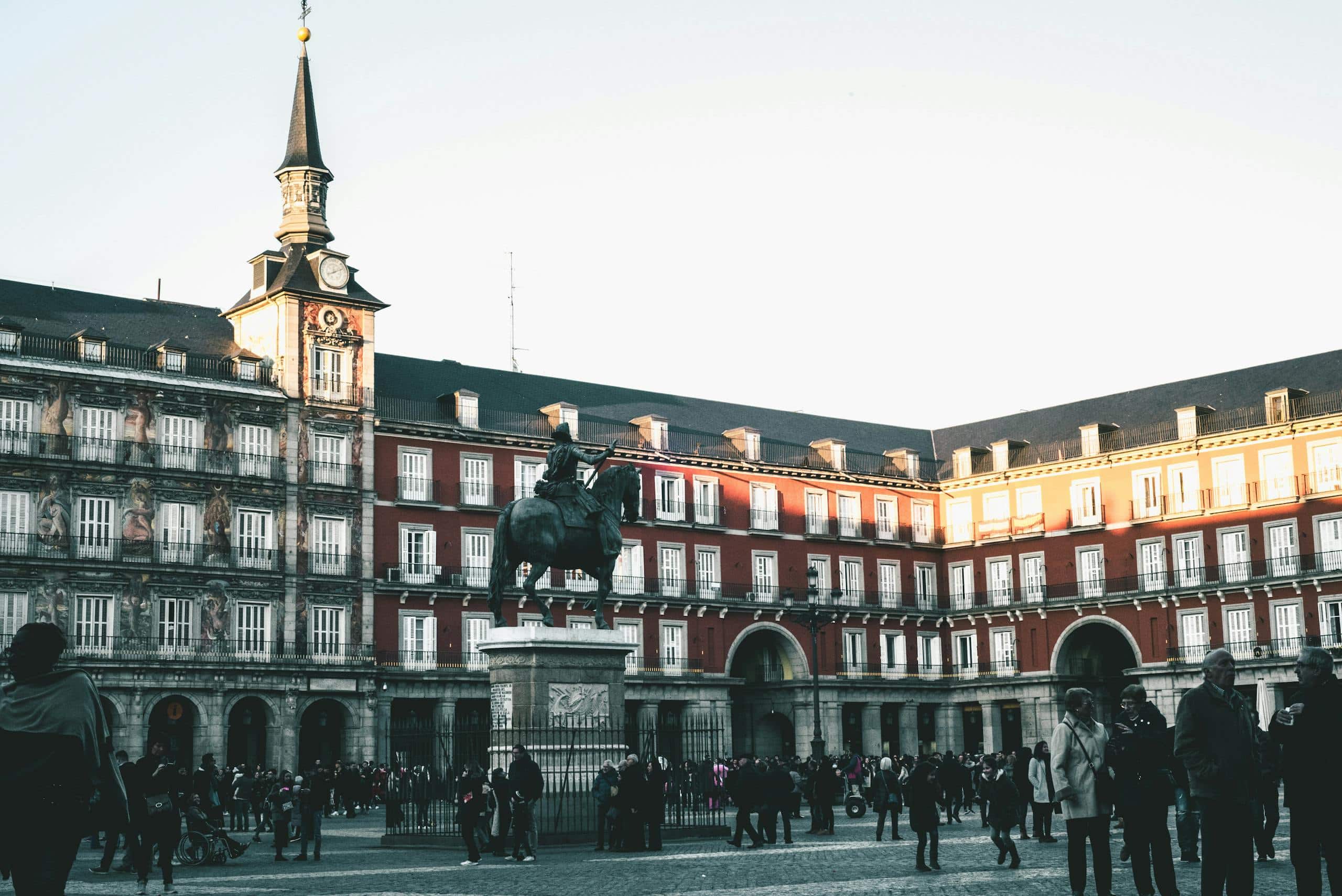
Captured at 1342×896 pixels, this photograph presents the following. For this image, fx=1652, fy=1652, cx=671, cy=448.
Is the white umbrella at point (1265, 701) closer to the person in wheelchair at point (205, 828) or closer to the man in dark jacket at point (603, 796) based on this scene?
the man in dark jacket at point (603, 796)

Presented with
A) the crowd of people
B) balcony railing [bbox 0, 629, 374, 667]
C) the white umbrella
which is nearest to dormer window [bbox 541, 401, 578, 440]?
balcony railing [bbox 0, 629, 374, 667]

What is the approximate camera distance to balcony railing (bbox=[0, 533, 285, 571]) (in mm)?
50781

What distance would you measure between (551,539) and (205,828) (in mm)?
6796

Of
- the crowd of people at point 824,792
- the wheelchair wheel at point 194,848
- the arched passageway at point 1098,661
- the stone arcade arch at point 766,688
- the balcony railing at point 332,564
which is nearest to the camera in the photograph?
the crowd of people at point 824,792

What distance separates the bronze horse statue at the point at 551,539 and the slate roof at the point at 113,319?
34.0 m

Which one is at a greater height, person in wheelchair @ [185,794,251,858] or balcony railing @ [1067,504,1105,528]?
balcony railing @ [1067,504,1105,528]

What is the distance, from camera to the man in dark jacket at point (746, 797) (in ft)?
82.9

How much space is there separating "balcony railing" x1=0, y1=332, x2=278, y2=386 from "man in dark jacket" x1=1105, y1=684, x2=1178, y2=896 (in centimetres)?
4417

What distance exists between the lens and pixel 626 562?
64.6 meters

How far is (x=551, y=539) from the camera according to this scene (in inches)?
947

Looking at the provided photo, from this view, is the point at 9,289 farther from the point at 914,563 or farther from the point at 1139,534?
the point at 1139,534

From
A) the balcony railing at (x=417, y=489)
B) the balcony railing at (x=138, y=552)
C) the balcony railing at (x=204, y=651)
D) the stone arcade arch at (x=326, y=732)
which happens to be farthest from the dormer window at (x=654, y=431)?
the stone arcade arch at (x=326, y=732)

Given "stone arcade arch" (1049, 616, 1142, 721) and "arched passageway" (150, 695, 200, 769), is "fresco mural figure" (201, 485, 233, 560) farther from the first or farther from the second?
"stone arcade arch" (1049, 616, 1142, 721)

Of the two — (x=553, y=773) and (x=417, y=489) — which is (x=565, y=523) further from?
(x=417, y=489)
